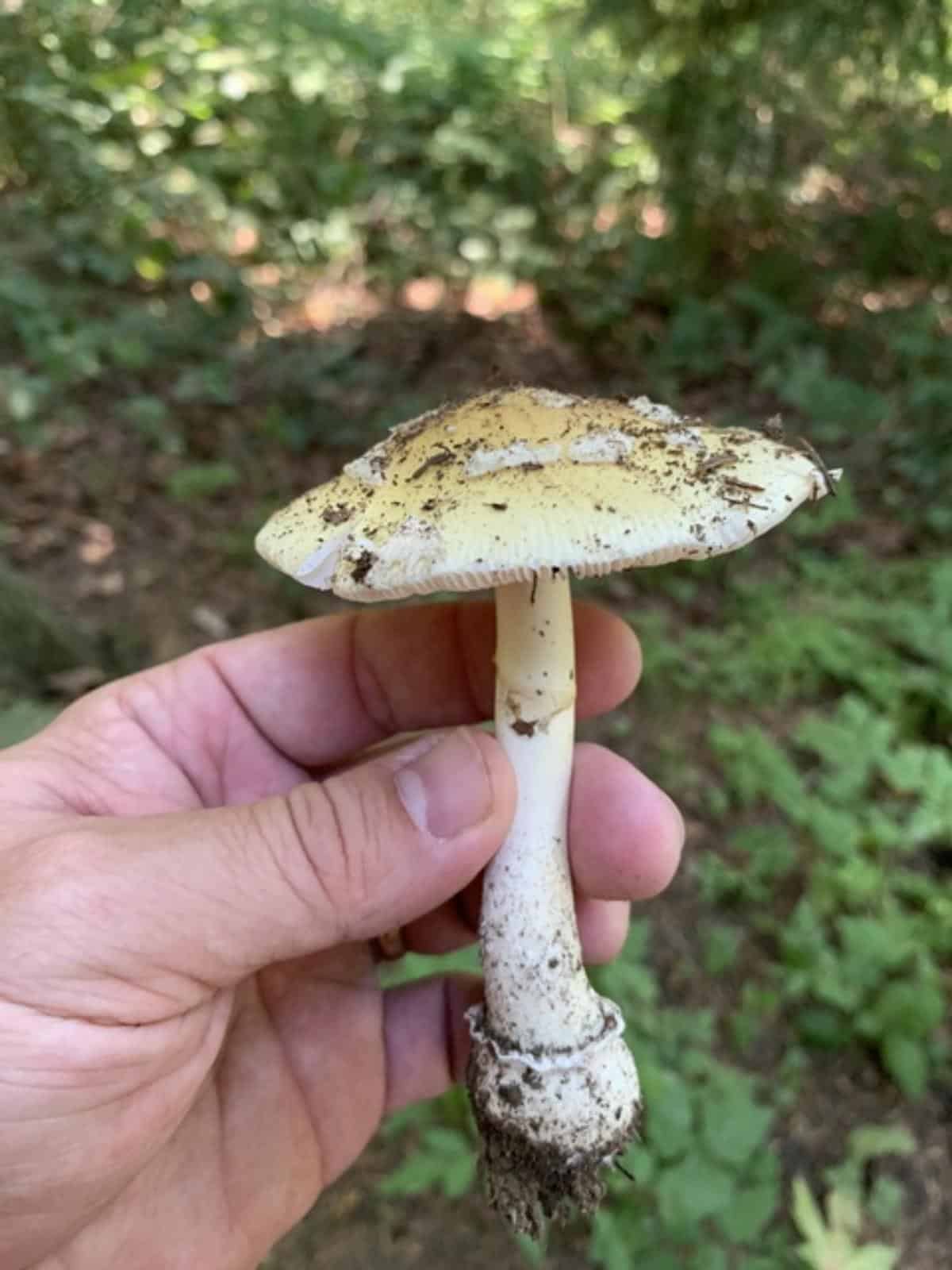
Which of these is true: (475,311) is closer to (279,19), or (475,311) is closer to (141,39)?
(279,19)

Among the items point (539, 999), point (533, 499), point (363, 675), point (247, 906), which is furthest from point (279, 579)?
point (533, 499)

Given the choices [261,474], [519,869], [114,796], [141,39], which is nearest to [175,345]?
[261,474]

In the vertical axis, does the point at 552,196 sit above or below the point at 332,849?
below

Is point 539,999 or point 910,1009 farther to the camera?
point 910,1009

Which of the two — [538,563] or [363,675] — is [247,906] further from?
[363,675]

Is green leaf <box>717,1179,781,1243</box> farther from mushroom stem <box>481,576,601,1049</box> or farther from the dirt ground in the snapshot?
mushroom stem <box>481,576,601,1049</box>

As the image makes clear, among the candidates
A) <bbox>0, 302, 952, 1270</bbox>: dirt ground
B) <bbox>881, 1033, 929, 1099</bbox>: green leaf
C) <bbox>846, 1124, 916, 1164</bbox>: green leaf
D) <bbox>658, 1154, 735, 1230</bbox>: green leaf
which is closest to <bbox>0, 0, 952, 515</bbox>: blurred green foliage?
<bbox>0, 302, 952, 1270</bbox>: dirt ground
